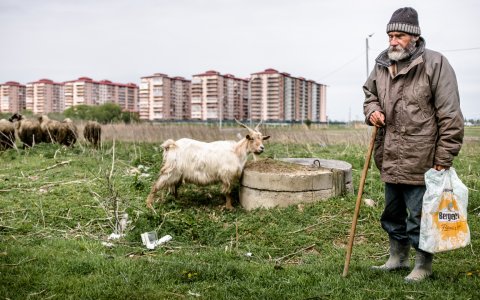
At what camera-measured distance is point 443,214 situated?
12.3ft

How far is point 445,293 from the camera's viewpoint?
372 cm

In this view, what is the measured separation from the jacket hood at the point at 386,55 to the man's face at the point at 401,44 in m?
0.04

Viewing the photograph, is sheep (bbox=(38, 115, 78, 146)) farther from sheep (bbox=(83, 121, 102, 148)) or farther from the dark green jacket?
the dark green jacket

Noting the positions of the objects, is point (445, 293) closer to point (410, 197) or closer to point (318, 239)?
point (410, 197)

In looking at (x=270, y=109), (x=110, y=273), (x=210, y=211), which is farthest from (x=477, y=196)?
(x=270, y=109)

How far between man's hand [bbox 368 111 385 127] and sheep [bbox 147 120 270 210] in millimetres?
3606

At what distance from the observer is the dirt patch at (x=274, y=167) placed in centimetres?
739

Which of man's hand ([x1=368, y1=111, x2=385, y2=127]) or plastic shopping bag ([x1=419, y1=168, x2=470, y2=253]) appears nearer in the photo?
plastic shopping bag ([x1=419, y1=168, x2=470, y2=253])

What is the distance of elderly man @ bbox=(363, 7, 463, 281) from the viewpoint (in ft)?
12.5

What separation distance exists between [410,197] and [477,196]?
14.1ft

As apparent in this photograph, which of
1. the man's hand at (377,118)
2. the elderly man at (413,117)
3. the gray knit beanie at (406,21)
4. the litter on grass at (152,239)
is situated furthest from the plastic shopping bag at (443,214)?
the litter on grass at (152,239)

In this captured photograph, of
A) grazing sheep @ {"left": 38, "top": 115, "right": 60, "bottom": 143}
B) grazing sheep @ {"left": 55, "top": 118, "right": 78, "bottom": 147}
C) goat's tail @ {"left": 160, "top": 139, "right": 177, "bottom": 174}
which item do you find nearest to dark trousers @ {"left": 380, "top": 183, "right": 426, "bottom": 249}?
goat's tail @ {"left": 160, "top": 139, "right": 177, "bottom": 174}

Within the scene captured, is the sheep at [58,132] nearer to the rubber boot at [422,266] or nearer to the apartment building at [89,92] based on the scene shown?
the rubber boot at [422,266]

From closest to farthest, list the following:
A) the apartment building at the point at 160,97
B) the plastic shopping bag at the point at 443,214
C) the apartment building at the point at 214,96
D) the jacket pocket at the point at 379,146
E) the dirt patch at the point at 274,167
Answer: the plastic shopping bag at the point at 443,214
the jacket pocket at the point at 379,146
the dirt patch at the point at 274,167
the apartment building at the point at 214,96
the apartment building at the point at 160,97
